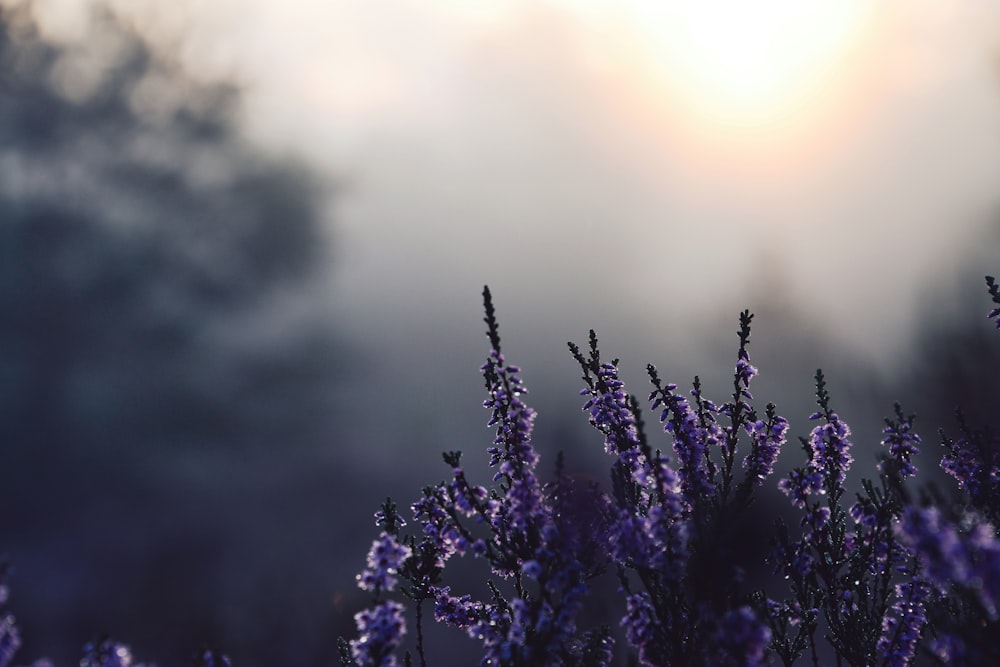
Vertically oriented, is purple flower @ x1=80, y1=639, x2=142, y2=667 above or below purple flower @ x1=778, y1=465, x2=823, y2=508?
below

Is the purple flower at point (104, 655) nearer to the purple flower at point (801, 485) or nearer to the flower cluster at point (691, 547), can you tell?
the flower cluster at point (691, 547)

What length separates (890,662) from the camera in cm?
1031

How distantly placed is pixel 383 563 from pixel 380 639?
926 mm

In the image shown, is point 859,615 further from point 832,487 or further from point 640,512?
point 640,512

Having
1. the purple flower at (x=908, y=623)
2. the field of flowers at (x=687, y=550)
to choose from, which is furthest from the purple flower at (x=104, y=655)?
the purple flower at (x=908, y=623)

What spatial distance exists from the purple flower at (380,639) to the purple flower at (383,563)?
0.31m

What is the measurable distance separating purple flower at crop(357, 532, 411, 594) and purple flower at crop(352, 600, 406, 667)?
1.03 ft

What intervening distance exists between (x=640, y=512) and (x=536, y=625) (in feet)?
9.90

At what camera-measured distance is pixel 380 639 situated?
7848mm

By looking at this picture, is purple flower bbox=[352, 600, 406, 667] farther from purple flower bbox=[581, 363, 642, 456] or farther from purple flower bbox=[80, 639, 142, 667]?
purple flower bbox=[581, 363, 642, 456]

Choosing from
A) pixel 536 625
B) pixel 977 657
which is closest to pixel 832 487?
pixel 977 657

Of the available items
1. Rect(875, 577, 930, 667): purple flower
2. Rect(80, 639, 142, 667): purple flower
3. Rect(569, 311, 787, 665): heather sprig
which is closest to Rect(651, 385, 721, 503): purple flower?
Rect(569, 311, 787, 665): heather sprig

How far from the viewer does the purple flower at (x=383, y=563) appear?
827 centimetres

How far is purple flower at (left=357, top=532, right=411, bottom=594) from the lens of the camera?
8266 millimetres
